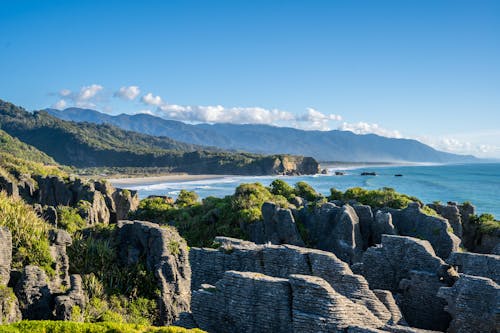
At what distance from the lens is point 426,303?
58.5 ft

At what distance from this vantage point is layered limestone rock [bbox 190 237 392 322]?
50.3 feet

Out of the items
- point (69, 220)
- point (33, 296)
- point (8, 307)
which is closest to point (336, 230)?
point (69, 220)

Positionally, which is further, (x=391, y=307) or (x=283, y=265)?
(x=283, y=265)

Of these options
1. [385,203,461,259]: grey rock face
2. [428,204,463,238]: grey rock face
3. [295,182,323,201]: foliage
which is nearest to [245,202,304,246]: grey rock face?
[385,203,461,259]: grey rock face

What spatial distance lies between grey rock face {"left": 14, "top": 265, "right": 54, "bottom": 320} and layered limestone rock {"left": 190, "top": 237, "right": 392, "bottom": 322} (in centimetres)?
698

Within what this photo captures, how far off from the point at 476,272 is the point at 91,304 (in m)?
16.6

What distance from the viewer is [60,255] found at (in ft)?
61.6

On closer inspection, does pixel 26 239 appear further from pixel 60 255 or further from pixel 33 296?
pixel 33 296

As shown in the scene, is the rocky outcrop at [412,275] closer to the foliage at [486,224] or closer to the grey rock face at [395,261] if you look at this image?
the grey rock face at [395,261]

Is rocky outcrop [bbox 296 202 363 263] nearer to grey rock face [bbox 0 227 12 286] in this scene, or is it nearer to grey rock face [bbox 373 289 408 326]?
grey rock face [bbox 373 289 408 326]

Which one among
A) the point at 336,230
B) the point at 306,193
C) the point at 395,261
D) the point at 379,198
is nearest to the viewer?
the point at 395,261

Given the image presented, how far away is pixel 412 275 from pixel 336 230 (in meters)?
11.4

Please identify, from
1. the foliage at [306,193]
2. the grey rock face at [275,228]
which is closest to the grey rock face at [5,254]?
the grey rock face at [275,228]

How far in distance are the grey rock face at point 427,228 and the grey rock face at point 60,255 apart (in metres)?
21.1
